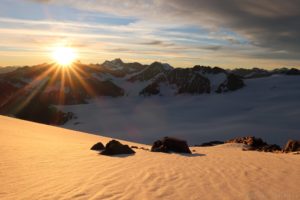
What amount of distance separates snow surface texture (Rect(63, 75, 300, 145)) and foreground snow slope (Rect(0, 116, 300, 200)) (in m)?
52.4

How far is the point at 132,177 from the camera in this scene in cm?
885

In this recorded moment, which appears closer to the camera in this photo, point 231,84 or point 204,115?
point 204,115

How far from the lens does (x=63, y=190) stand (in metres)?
7.17

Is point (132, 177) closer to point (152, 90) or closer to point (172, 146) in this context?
point (172, 146)

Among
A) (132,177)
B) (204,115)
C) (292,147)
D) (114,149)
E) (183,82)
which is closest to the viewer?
(132,177)

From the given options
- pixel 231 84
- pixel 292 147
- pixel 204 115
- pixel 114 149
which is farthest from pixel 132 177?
pixel 231 84

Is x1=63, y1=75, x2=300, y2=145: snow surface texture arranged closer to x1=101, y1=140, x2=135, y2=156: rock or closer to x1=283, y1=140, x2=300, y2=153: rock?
x1=283, y1=140, x2=300, y2=153: rock

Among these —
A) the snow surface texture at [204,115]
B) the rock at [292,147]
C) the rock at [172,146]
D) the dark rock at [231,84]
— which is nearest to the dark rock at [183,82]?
the dark rock at [231,84]

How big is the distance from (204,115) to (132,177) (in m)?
100.0

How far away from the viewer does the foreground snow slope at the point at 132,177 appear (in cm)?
725

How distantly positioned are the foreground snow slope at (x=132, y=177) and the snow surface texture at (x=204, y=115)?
52383 millimetres

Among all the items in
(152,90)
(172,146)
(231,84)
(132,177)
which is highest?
(231,84)

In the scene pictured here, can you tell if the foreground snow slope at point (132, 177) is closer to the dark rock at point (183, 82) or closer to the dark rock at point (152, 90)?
the dark rock at point (183, 82)

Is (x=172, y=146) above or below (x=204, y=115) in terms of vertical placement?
above
